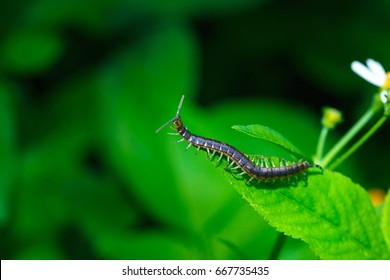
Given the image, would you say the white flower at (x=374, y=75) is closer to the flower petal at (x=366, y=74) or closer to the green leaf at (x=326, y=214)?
the flower petal at (x=366, y=74)

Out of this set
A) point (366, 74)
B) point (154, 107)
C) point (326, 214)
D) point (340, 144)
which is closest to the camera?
point (326, 214)

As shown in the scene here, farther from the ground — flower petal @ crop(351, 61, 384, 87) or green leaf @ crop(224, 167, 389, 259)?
flower petal @ crop(351, 61, 384, 87)

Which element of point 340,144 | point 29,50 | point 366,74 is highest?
point 366,74

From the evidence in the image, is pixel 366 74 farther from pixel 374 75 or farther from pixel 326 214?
pixel 326 214

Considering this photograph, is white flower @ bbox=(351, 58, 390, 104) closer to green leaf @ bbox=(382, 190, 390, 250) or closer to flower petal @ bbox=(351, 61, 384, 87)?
flower petal @ bbox=(351, 61, 384, 87)

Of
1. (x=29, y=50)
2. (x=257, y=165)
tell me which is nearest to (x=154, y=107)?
(x=29, y=50)

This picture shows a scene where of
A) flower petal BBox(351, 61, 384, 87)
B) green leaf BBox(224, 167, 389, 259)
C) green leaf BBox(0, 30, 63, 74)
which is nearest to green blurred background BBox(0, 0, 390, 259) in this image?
green leaf BBox(0, 30, 63, 74)
